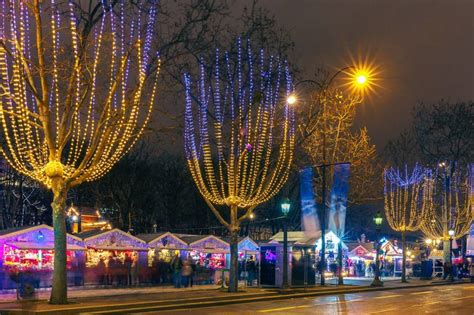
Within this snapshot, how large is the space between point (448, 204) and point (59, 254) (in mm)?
42941

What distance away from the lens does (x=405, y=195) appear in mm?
48531

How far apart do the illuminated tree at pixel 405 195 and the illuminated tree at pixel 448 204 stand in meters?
2.50

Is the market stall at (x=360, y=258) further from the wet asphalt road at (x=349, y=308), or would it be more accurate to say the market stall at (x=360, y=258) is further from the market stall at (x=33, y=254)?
the market stall at (x=33, y=254)

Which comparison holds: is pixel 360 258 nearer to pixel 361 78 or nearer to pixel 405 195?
pixel 405 195

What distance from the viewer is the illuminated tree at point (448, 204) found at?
54562mm

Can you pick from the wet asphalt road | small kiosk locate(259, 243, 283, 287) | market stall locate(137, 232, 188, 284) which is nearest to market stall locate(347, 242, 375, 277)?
small kiosk locate(259, 243, 283, 287)

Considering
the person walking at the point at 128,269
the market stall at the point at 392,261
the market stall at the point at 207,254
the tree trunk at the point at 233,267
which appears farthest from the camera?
the market stall at the point at 392,261

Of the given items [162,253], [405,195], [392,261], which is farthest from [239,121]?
[392,261]

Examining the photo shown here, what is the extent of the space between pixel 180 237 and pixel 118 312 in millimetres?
19408

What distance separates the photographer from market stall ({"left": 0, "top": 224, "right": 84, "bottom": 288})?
92.4ft

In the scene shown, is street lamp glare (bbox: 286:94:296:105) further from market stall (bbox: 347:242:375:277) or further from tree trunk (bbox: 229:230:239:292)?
market stall (bbox: 347:242:375:277)

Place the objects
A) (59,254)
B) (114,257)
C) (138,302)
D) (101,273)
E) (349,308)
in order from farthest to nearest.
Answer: (114,257)
(101,273)
(138,302)
(349,308)
(59,254)

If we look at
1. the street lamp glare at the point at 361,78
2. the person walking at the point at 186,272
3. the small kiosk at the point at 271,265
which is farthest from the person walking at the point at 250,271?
the street lamp glare at the point at 361,78

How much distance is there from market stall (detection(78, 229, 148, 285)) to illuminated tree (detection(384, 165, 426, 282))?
20.7 metres
